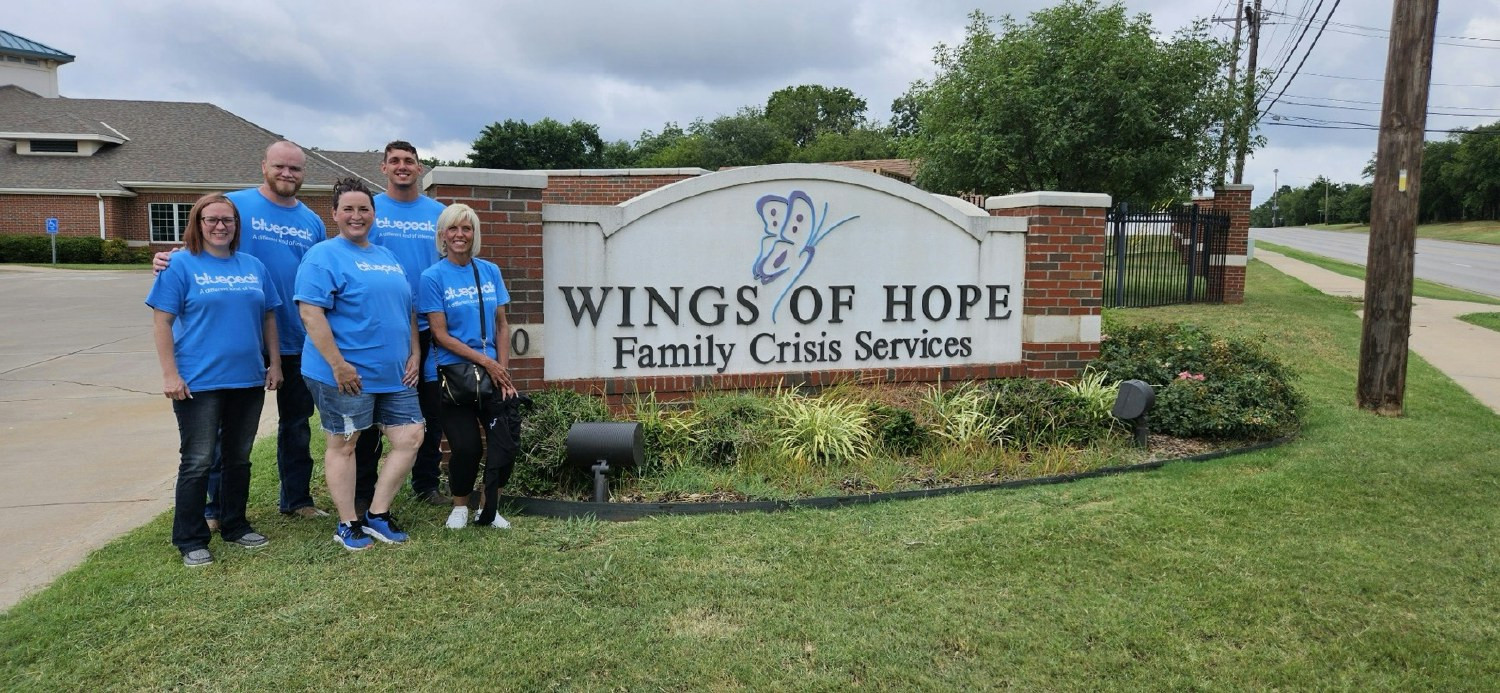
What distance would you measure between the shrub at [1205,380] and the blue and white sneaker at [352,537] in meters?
4.79

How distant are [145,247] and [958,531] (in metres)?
34.8

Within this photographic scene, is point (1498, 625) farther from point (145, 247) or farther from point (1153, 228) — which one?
point (145, 247)

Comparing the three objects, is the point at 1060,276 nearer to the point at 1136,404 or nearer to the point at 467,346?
the point at 1136,404

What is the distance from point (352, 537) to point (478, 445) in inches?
25.7

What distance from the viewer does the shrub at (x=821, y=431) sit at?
5.24 m

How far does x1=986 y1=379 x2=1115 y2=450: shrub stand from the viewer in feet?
18.9

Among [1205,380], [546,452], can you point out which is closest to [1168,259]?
[1205,380]

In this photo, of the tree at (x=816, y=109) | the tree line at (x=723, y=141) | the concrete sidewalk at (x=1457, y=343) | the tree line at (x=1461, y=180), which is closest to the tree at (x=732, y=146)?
the tree line at (x=723, y=141)

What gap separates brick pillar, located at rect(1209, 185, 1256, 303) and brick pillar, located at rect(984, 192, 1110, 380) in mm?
10650

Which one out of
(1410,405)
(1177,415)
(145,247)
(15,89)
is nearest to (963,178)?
(1410,405)

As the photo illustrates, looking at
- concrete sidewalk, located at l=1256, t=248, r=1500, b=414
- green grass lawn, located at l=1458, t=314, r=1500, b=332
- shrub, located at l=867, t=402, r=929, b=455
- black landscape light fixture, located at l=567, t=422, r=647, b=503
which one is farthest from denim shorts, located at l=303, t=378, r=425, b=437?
green grass lawn, located at l=1458, t=314, r=1500, b=332

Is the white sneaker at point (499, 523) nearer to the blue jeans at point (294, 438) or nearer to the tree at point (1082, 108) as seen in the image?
the blue jeans at point (294, 438)

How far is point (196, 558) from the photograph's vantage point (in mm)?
3912

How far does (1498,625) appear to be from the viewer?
3.36 m
